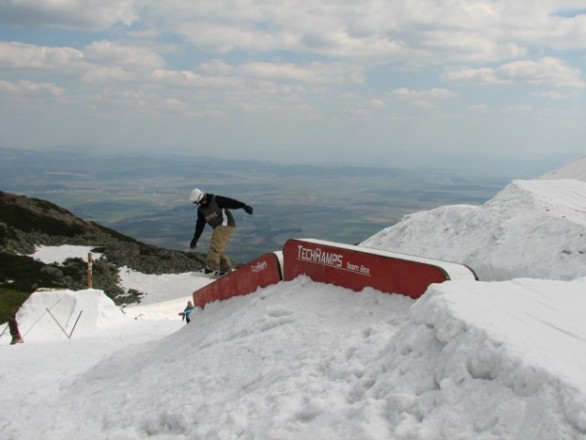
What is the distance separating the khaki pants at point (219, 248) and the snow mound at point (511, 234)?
6.63 m

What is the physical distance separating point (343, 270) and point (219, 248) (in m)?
5.81

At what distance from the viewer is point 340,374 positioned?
579 cm

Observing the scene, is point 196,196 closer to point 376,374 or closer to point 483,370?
point 376,374

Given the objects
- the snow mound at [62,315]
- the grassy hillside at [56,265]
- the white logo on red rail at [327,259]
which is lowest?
the grassy hillside at [56,265]

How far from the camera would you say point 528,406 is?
12.9 feet

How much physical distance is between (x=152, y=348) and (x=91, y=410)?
4.11m

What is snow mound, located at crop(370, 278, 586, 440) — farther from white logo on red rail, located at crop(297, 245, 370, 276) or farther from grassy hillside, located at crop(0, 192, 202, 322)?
grassy hillside, located at crop(0, 192, 202, 322)

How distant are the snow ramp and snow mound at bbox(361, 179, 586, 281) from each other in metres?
7.16

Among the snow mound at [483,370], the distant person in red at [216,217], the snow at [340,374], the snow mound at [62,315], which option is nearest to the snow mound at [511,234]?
the distant person in red at [216,217]

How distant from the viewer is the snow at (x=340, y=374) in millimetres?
4168

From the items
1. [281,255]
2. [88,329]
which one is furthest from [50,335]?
[281,255]

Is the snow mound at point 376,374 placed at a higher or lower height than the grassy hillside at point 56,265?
higher

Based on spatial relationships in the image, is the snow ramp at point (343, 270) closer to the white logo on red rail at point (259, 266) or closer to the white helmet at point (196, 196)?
the white logo on red rail at point (259, 266)

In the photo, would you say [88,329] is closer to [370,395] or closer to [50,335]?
[50,335]
